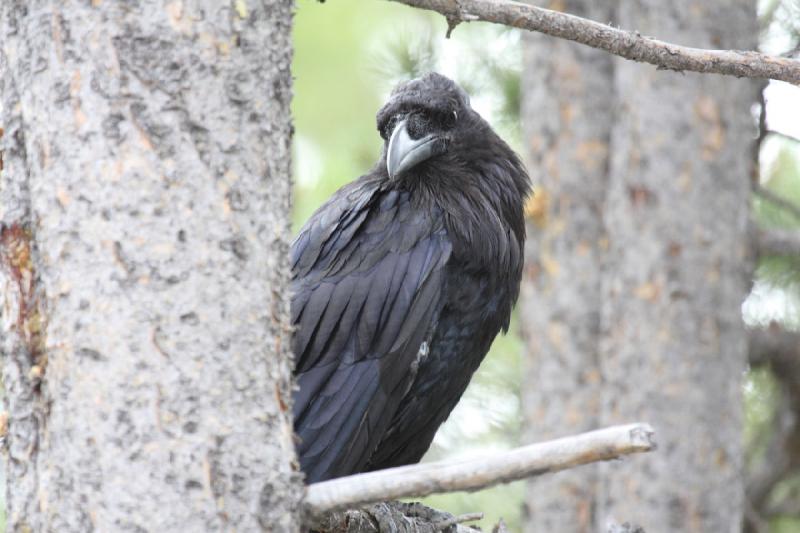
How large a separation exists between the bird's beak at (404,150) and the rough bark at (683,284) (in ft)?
6.82

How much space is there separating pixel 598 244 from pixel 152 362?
4337 millimetres

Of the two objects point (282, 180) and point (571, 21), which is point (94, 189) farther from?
point (571, 21)

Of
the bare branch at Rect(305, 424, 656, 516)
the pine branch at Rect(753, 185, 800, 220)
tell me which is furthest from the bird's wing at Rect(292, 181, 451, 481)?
the pine branch at Rect(753, 185, 800, 220)

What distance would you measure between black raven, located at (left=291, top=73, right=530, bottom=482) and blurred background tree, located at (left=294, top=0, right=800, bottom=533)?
1935mm

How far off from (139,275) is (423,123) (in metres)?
1.91

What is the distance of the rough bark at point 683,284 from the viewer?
5.35 meters

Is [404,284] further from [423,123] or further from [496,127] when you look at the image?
[496,127]

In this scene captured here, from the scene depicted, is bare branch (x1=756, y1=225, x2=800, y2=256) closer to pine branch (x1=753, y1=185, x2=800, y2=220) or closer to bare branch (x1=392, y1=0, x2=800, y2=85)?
pine branch (x1=753, y1=185, x2=800, y2=220)

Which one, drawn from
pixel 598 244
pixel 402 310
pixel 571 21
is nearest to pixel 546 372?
pixel 598 244

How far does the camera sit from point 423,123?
3703mm

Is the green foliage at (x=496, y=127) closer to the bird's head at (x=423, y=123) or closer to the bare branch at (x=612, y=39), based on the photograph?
the bird's head at (x=423, y=123)

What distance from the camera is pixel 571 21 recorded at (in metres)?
2.34

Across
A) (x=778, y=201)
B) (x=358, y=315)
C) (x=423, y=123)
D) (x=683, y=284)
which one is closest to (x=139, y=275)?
(x=358, y=315)

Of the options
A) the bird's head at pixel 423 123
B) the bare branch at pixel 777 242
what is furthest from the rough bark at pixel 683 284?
the bird's head at pixel 423 123
